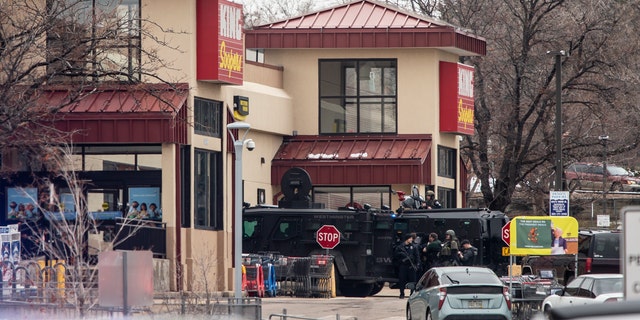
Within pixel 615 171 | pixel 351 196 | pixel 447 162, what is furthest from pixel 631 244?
pixel 615 171

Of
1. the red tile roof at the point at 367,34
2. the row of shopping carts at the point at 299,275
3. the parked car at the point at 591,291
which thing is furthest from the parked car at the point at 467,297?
the red tile roof at the point at 367,34

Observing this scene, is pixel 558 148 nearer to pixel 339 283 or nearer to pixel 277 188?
pixel 339 283

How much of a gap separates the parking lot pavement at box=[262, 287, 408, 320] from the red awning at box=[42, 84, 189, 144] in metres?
Answer: 5.21

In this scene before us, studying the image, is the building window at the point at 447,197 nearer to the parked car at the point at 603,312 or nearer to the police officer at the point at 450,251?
the police officer at the point at 450,251

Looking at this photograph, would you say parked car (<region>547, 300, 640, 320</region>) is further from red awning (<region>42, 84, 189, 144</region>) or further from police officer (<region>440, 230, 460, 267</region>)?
red awning (<region>42, 84, 189, 144</region>)

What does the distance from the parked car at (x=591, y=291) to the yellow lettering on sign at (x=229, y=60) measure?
45.2 feet

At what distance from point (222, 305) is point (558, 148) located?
19990 millimetres

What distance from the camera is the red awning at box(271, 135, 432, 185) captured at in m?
48.6

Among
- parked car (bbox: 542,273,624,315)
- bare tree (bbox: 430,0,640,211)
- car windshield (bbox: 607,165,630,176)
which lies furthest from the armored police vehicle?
car windshield (bbox: 607,165,630,176)

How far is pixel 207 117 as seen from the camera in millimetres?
38531

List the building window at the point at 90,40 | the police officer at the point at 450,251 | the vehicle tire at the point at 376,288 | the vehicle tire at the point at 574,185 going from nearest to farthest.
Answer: the building window at the point at 90,40, the police officer at the point at 450,251, the vehicle tire at the point at 376,288, the vehicle tire at the point at 574,185

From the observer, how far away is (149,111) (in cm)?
3619

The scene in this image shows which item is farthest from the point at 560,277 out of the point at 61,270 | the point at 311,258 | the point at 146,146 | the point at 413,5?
the point at 413,5

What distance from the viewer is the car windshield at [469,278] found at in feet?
86.7
